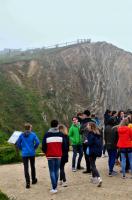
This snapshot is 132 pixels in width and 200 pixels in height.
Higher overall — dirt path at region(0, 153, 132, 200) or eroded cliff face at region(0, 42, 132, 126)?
eroded cliff face at region(0, 42, 132, 126)

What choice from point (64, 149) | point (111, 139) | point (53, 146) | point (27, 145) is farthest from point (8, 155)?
point (53, 146)

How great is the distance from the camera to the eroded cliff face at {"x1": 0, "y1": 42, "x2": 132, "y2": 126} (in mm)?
44312

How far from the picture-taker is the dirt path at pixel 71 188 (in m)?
13.5

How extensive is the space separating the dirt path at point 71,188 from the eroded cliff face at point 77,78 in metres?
22.1

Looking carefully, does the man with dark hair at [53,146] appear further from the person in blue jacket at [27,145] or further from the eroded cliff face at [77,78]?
the eroded cliff face at [77,78]

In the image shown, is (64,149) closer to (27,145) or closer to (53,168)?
(53,168)

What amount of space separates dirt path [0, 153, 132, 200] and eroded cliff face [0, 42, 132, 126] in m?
22.1

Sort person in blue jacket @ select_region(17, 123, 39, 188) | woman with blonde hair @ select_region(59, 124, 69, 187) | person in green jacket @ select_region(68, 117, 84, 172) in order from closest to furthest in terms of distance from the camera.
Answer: woman with blonde hair @ select_region(59, 124, 69, 187)
person in blue jacket @ select_region(17, 123, 39, 188)
person in green jacket @ select_region(68, 117, 84, 172)

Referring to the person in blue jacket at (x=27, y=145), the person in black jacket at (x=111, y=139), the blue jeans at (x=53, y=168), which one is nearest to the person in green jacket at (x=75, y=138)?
the person in black jacket at (x=111, y=139)

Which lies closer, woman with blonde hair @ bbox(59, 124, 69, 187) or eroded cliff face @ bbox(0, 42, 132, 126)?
woman with blonde hair @ bbox(59, 124, 69, 187)

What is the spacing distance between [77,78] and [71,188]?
123 ft

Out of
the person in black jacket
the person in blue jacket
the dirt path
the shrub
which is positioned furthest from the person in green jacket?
the shrub

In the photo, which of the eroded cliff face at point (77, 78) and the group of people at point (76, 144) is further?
the eroded cliff face at point (77, 78)

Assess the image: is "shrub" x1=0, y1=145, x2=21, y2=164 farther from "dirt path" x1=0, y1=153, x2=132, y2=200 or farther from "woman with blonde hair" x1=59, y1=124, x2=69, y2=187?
"woman with blonde hair" x1=59, y1=124, x2=69, y2=187
